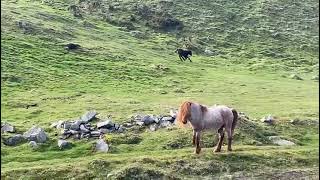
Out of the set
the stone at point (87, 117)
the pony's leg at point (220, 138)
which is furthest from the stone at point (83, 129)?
the pony's leg at point (220, 138)

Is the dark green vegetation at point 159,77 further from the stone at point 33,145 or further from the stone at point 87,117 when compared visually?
the stone at point 87,117

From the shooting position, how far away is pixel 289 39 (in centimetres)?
7525

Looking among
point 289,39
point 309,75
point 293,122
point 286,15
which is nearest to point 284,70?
point 309,75

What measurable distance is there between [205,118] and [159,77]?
1012 inches

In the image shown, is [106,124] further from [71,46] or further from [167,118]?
[71,46]

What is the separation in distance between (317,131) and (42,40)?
3170 centimetres

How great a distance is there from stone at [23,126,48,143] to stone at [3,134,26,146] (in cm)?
21

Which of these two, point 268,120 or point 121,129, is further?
point 268,120

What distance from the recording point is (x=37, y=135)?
25.6 m

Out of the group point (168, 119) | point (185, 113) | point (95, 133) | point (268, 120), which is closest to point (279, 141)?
point (268, 120)

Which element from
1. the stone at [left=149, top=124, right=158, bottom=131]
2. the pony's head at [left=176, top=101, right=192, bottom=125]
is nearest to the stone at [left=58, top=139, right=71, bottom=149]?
the stone at [left=149, top=124, right=158, bottom=131]

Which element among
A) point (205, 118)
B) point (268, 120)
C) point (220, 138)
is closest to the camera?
point (205, 118)

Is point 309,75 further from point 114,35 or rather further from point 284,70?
point 114,35

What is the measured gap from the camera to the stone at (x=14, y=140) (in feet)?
83.3
